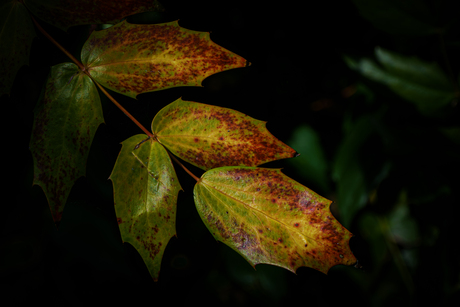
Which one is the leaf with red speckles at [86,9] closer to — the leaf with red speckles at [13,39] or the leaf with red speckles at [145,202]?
the leaf with red speckles at [13,39]

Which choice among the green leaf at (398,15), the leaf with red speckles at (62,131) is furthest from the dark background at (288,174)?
the leaf with red speckles at (62,131)

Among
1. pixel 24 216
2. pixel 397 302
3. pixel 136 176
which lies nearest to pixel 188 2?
pixel 136 176

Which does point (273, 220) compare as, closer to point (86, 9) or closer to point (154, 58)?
point (154, 58)

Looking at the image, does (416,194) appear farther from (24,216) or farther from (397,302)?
(24,216)

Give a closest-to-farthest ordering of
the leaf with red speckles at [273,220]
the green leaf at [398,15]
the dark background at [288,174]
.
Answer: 1. the leaf with red speckles at [273,220]
2. the green leaf at [398,15]
3. the dark background at [288,174]

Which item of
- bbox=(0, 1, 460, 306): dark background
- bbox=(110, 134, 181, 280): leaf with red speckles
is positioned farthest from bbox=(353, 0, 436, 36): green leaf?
bbox=(110, 134, 181, 280): leaf with red speckles

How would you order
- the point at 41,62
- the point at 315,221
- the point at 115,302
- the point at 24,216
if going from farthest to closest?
the point at 115,302 < the point at 24,216 < the point at 41,62 < the point at 315,221

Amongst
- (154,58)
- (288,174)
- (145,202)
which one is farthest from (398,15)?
(145,202)
